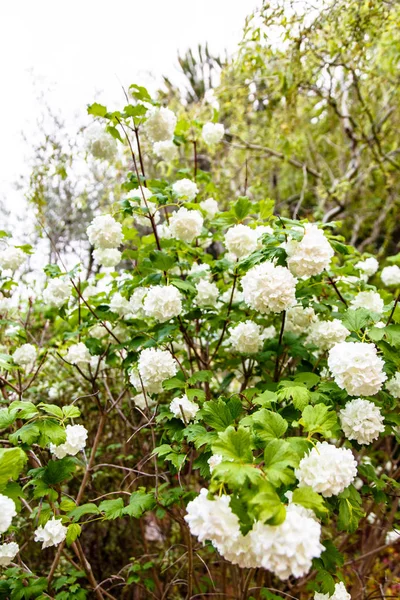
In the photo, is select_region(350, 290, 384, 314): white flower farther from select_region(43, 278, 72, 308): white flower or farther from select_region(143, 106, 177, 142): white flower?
select_region(43, 278, 72, 308): white flower

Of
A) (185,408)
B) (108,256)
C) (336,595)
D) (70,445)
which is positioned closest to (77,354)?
(108,256)

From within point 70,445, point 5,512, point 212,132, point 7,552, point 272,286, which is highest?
point 212,132

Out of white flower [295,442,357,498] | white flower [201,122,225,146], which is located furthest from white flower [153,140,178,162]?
white flower [295,442,357,498]

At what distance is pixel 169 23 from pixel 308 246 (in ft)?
11.8

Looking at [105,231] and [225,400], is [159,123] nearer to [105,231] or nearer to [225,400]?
[105,231]

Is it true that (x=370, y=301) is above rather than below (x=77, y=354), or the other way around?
above

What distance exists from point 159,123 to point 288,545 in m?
1.78

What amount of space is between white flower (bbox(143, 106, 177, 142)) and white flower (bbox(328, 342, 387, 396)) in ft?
4.31

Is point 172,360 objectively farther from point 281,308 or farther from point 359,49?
point 359,49

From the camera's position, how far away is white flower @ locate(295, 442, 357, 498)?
3.37ft

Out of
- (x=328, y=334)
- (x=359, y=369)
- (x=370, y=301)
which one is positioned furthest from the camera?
(x=370, y=301)

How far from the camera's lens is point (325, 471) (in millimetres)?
1031

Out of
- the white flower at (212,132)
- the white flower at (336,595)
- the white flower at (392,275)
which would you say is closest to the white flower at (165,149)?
the white flower at (212,132)

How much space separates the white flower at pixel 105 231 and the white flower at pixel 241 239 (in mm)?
467
